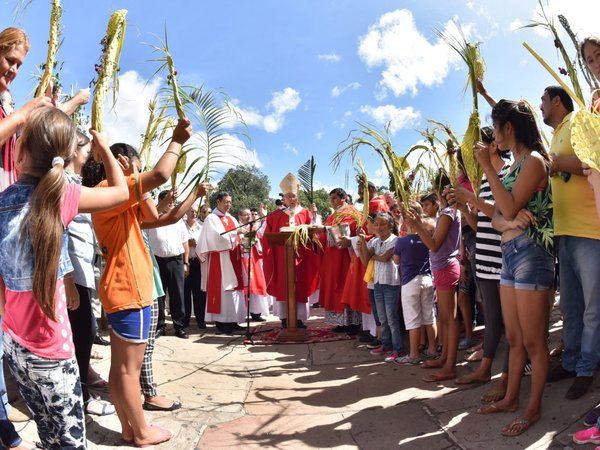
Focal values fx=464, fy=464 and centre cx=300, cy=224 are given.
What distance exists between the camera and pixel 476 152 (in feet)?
9.49

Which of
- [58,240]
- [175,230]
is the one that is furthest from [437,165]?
[175,230]

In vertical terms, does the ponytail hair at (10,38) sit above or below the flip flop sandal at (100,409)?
above

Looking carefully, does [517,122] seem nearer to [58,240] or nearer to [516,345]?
[516,345]

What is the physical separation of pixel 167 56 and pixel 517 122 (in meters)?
2.17

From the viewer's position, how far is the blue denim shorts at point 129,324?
2691 millimetres

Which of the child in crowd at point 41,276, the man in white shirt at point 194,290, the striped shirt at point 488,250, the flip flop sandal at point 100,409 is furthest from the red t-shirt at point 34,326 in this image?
the man in white shirt at point 194,290

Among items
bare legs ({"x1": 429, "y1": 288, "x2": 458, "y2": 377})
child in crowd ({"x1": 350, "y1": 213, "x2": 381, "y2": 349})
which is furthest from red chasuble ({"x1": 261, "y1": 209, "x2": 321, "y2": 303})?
bare legs ({"x1": 429, "y1": 288, "x2": 458, "y2": 377})

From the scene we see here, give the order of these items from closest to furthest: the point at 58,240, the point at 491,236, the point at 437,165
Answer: the point at 58,240 < the point at 491,236 < the point at 437,165

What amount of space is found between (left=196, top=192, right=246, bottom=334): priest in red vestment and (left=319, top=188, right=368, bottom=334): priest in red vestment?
4.48 ft

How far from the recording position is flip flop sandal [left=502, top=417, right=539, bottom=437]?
2631mm

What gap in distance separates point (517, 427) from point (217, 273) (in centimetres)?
516

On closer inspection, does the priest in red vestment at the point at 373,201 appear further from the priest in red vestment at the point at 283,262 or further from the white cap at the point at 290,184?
the white cap at the point at 290,184

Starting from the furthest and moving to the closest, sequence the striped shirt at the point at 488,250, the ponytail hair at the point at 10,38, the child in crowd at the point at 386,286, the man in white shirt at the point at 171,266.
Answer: the man in white shirt at the point at 171,266 → the child in crowd at the point at 386,286 → the striped shirt at the point at 488,250 → the ponytail hair at the point at 10,38

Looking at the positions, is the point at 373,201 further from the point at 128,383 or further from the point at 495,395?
the point at 128,383
